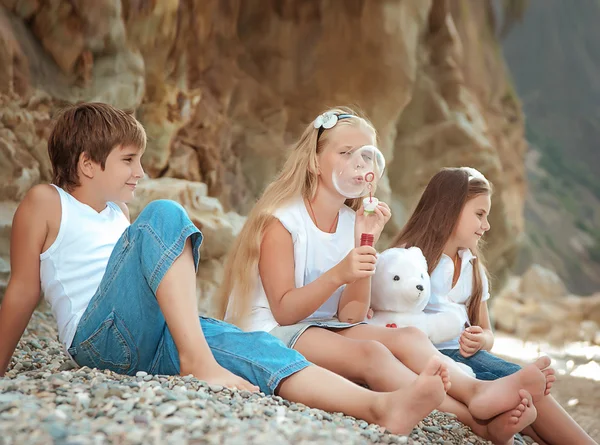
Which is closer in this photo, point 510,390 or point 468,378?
point 510,390

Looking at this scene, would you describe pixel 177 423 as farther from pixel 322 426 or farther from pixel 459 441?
pixel 459 441

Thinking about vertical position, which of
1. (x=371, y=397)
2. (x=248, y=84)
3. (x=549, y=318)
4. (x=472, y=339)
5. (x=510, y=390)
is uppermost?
(x=248, y=84)

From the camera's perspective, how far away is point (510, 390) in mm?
2080

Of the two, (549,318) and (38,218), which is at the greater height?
(549,318)

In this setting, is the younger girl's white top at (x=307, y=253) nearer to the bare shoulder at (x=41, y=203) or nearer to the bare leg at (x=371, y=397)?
the bare leg at (x=371, y=397)

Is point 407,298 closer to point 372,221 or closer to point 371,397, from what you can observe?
point 372,221

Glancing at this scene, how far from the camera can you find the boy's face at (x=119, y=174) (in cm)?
233

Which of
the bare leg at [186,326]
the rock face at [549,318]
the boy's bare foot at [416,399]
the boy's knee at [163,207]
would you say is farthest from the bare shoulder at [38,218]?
the rock face at [549,318]

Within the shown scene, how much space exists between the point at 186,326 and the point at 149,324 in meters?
0.19

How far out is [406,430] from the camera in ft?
6.10

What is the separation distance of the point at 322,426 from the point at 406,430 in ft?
0.86

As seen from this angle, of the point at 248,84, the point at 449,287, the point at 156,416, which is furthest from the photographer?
the point at 248,84

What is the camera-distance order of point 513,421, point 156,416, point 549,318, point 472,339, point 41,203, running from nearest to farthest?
point 156,416, point 513,421, point 41,203, point 472,339, point 549,318

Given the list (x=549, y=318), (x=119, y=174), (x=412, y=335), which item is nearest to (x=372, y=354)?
(x=412, y=335)
